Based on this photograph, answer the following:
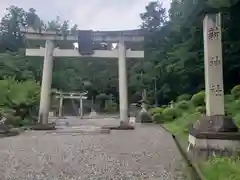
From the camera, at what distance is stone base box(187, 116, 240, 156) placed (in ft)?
21.6

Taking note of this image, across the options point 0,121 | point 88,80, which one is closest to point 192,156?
point 0,121

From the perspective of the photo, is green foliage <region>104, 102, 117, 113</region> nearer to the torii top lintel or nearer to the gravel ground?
the torii top lintel

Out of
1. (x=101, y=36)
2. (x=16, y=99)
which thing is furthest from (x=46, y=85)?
(x=101, y=36)

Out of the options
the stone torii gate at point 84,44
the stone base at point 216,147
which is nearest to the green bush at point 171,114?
the stone torii gate at point 84,44

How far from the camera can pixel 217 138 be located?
6.65 m

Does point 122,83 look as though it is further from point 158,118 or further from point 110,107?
point 110,107

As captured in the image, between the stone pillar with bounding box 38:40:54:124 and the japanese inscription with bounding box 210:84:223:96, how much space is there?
496 inches

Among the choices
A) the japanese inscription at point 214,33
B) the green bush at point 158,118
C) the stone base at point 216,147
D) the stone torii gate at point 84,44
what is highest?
the stone torii gate at point 84,44

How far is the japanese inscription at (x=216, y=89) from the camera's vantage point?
733cm

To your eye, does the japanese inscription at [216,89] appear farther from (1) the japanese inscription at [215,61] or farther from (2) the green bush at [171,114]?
(2) the green bush at [171,114]

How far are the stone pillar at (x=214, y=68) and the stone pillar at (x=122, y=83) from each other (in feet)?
36.5

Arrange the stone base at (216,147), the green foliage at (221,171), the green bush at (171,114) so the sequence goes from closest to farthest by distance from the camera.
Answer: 1. the green foliage at (221,171)
2. the stone base at (216,147)
3. the green bush at (171,114)

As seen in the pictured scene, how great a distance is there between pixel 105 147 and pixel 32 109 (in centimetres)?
1421

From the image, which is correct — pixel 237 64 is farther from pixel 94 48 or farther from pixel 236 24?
pixel 94 48
